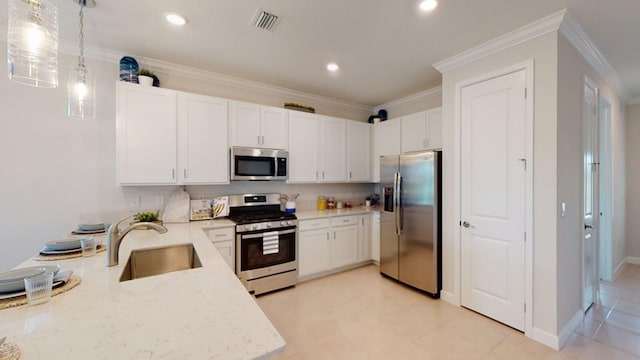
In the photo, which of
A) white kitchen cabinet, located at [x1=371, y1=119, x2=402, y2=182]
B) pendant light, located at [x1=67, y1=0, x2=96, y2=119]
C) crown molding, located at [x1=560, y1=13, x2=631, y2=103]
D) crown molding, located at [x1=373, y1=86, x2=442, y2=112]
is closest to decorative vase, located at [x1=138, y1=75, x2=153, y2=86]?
pendant light, located at [x1=67, y1=0, x2=96, y2=119]

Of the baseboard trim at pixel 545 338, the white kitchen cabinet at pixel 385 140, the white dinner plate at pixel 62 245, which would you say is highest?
the white kitchen cabinet at pixel 385 140

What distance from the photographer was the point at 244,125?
Answer: 11.0ft

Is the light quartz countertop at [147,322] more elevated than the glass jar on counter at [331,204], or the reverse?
the glass jar on counter at [331,204]

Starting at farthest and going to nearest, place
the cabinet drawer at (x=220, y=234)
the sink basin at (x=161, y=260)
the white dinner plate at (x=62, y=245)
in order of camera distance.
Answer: the cabinet drawer at (x=220, y=234), the sink basin at (x=161, y=260), the white dinner plate at (x=62, y=245)

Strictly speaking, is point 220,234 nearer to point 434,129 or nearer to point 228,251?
point 228,251

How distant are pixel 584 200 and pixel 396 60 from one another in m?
2.42

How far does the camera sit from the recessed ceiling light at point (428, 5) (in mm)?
1954

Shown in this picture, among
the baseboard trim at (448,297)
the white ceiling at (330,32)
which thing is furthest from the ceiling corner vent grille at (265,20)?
the baseboard trim at (448,297)

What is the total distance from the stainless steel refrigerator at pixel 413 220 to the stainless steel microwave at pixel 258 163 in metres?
1.47

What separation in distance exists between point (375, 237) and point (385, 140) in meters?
1.61

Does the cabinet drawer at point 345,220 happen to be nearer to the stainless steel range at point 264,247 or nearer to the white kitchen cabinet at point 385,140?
the stainless steel range at point 264,247

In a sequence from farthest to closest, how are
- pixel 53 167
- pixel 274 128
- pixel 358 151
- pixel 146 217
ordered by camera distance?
1. pixel 358 151
2. pixel 274 128
3. pixel 146 217
4. pixel 53 167

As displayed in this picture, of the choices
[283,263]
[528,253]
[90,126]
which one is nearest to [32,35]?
[90,126]

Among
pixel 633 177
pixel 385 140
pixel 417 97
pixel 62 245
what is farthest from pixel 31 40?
pixel 633 177
